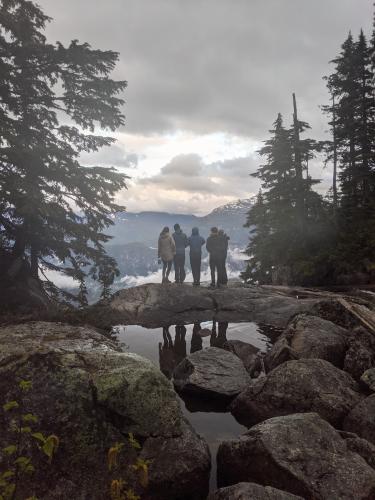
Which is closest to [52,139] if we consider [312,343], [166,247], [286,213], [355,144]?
[166,247]

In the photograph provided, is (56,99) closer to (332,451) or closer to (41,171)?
(41,171)

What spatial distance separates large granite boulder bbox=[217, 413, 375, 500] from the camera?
4.19 metres

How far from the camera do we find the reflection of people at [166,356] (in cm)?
907

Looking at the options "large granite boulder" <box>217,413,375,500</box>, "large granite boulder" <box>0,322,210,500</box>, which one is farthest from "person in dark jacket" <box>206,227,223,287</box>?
"large granite boulder" <box>217,413,375,500</box>

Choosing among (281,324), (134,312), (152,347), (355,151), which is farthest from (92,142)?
(355,151)

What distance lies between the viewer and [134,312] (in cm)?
1451

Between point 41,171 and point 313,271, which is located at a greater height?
point 41,171

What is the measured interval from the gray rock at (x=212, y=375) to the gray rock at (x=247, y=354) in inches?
34.7

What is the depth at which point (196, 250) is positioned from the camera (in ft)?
57.2

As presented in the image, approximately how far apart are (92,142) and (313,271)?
16625mm

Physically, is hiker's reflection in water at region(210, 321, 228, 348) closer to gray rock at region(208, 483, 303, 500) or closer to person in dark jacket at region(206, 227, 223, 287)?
person in dark jacket at region(206, 227, 223, 287)

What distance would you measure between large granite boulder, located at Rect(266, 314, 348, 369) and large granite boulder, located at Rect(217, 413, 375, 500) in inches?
138

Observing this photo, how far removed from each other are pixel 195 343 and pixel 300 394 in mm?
5502

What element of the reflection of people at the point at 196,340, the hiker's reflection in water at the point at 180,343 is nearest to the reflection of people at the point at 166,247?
the hiker's reflection in water at the point at 180,343
